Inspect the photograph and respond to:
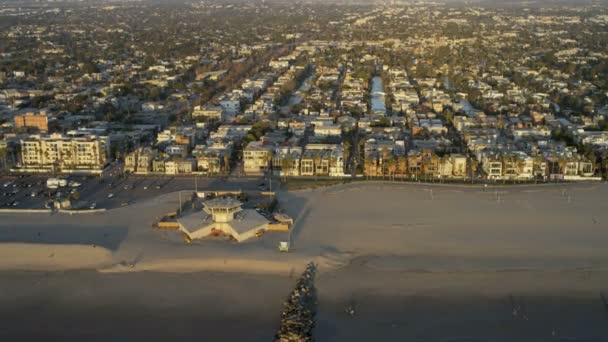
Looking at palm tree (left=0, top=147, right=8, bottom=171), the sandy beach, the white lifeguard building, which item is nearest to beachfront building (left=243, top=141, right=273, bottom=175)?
the sandy beach

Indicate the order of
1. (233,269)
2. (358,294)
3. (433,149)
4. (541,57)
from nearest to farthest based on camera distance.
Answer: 1. (358,294)
2. (233,269)
3. (433,149)
4. (541,57)

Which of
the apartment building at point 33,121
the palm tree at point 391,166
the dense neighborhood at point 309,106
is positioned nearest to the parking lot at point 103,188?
the dense neighborhood at point 309,106

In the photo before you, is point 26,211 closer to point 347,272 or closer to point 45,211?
point 45,211

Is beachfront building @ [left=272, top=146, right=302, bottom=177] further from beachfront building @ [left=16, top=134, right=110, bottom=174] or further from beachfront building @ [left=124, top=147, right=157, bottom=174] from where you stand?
beachfront building @ [left=16, top=134, right=110, bottom=174]

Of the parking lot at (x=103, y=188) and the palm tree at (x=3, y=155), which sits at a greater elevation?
the palm tree at (x=3, y=155)

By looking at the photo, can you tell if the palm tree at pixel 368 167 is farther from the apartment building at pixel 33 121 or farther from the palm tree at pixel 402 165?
the apartment building at pixel 33 121

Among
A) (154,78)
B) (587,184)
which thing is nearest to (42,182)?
(587,184)

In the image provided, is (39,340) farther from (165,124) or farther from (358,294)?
(165,124)
